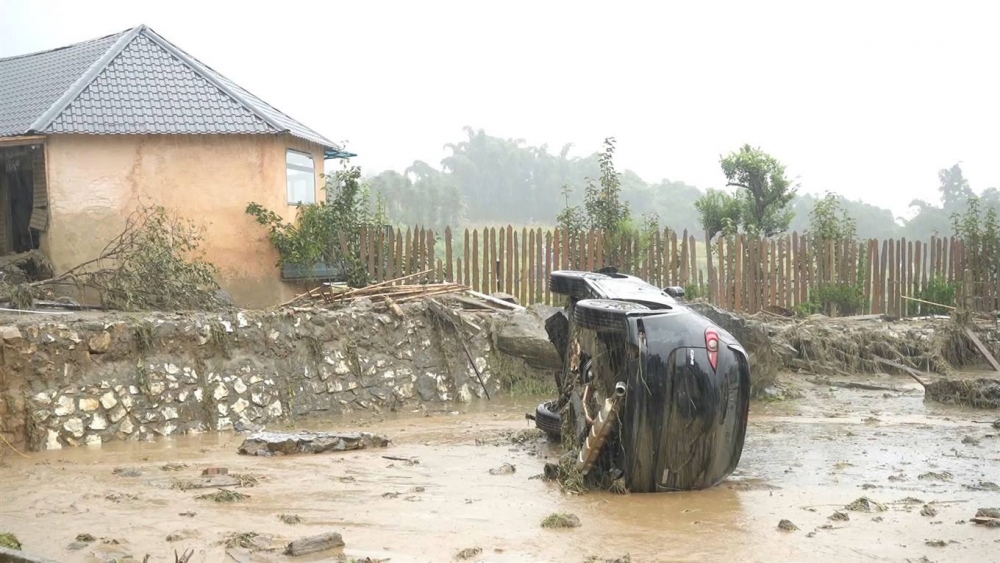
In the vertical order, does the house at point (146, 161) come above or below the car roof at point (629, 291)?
above

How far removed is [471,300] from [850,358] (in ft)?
18.3

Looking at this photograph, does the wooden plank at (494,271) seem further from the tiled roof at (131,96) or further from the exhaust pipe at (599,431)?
the exhaust pipe at (599,431)

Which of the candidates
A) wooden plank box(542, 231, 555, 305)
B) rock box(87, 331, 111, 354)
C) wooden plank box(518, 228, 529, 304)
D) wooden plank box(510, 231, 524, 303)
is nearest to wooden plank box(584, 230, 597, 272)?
wooden plank box(542, 231, 555, 305)

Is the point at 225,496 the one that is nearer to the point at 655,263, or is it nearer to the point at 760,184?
the point at 655,263

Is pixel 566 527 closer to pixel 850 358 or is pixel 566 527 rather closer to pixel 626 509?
pixel 626 509

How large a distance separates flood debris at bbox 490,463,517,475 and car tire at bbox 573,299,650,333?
1.42 metres

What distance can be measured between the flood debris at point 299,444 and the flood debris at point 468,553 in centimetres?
338

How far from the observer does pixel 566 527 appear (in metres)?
5.23

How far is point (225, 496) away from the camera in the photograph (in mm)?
5906

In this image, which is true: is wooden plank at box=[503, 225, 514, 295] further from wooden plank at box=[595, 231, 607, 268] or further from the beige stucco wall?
the beige stucco wall

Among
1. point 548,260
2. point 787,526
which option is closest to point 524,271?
point 548,260

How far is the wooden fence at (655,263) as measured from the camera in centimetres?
1627

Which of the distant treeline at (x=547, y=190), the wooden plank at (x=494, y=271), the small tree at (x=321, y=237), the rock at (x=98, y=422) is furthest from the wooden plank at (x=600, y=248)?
the distant treeline at (x=547, y=190)

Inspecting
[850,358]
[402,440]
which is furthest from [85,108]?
[850,358]
